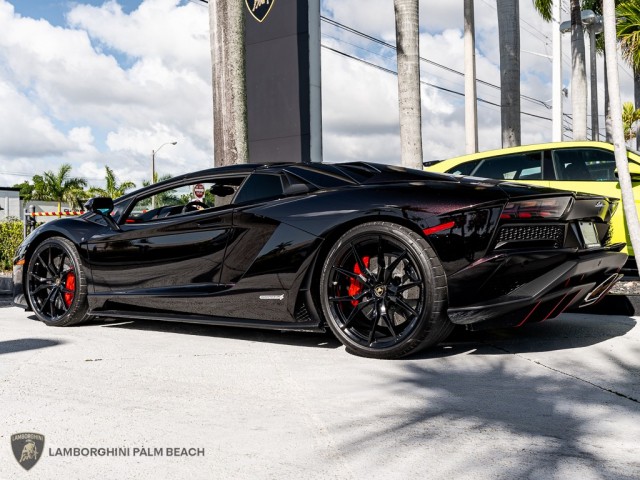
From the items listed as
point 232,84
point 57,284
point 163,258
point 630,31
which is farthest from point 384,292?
point 630,31

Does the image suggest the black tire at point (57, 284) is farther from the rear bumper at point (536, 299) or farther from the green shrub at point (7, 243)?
the green shrub at point (7, 243)

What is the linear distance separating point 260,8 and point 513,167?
726cm

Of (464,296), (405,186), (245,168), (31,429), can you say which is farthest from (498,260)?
(31,429)

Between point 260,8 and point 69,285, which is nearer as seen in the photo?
point 69,285

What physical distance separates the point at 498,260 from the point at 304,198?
129 cm

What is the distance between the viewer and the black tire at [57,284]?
17.2ft

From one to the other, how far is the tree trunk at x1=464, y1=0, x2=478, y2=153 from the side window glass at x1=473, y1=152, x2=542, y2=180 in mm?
6589

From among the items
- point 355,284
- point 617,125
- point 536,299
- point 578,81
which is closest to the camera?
point 536,299

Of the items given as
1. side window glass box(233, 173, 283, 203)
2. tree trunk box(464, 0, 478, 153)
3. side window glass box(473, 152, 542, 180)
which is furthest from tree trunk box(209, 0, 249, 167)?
tree trunk box(464, 0, 478, 153)

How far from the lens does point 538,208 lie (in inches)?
147

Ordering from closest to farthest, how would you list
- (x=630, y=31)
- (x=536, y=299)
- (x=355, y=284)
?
1. (x=536, y=299)
2. (x=355, y=284)
3. (x=630, y=31)

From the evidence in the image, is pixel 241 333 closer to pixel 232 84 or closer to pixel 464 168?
pixel 464 168

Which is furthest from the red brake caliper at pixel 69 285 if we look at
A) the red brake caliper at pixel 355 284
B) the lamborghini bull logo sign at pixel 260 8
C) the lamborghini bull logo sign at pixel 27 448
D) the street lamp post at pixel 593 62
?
the street lamp post at pixel 593 62

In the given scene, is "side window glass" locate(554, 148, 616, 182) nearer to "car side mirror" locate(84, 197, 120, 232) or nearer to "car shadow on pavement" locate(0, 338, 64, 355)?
"car side mirror" locate(84, 197, 120, 232)
